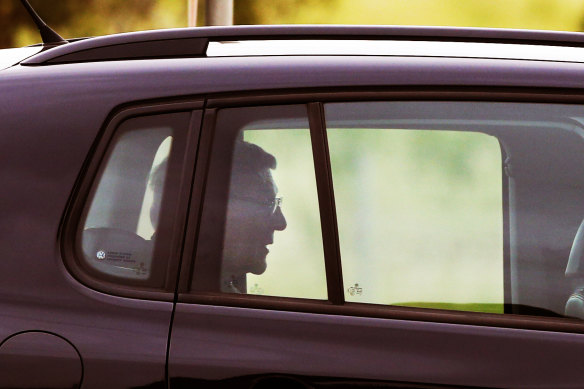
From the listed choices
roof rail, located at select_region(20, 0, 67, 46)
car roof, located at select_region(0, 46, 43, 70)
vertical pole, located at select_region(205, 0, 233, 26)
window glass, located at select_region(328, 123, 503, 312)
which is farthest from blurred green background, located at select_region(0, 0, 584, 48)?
window glass, located at select_region(328, 123, 503, 312)

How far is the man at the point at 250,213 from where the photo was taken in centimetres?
218

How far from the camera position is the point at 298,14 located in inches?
381

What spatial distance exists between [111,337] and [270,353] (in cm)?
33

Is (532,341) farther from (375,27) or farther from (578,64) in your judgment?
(375,27)

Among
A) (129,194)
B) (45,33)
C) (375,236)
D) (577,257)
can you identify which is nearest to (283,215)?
(375,236)

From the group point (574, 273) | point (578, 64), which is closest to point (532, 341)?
point (574, 273)

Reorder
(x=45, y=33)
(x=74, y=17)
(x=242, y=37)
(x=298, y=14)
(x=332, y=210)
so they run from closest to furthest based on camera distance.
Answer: (x=332, y=210) → (x=242, y=37) → (x=45, y=33) → (x=298, y=14) → (x=74, y=17)

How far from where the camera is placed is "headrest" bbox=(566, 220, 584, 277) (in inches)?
89.4

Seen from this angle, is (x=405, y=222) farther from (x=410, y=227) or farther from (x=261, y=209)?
(x=261, y=209)

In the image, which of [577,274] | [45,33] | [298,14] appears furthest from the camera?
[298,14]

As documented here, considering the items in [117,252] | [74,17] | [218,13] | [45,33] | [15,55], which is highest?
[74,17]

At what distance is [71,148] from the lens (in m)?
2.22

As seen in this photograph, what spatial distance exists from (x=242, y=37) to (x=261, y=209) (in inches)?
21.5

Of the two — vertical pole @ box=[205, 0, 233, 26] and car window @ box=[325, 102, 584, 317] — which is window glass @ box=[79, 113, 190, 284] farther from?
vertical pole @ box=[205, 0, 233, 26]
